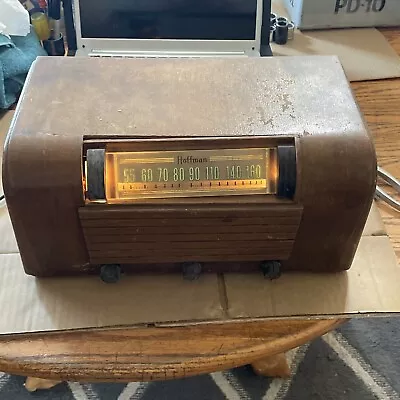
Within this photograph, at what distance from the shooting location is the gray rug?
1027 millimetres

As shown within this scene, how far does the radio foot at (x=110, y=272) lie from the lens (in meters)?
0.72

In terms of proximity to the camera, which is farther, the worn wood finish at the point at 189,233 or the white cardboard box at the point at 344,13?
the white cardboard box at the point at 344,13

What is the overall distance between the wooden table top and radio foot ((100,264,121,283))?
6 centimetres

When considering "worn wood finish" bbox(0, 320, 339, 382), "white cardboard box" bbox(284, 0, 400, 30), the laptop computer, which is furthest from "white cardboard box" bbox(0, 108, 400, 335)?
"white cardboard box" bbox(284, 0, 400, 30)

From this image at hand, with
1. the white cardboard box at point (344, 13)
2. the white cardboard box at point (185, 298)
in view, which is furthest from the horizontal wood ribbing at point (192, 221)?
the white cardboard box at point (344, 13)

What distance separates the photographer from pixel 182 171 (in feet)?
2.12

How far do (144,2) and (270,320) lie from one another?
640 millimetres

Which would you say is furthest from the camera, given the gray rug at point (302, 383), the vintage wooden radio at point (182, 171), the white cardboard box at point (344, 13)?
the white cardboard box at point (344, 13)

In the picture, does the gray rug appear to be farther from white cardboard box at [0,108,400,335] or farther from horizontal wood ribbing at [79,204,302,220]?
horizontal wood ribbing at [79,204,302,220]

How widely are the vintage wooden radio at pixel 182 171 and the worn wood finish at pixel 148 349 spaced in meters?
0.07

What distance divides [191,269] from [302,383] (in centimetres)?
43

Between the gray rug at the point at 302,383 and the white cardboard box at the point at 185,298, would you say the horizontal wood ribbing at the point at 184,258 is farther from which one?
the gray rug at the point at 302,383

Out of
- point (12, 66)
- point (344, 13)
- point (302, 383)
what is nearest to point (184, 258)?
point (302, 383)

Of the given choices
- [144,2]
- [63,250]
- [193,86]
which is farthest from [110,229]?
[144,2]
